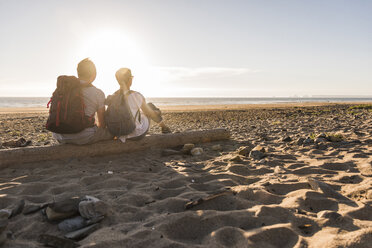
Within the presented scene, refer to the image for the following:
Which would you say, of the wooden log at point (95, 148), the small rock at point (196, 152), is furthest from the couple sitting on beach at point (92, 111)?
the small rock at point (196, 152)

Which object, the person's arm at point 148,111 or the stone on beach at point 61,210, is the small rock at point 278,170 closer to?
the person's arm at point 148,111

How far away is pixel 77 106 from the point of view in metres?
4.37

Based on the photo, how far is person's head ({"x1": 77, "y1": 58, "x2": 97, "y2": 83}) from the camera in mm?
4445

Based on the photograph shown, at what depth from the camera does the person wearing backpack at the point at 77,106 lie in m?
4.27

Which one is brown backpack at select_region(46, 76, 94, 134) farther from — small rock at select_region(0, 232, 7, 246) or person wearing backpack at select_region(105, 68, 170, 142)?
small rock at select_region(0, 232, 7, 246)

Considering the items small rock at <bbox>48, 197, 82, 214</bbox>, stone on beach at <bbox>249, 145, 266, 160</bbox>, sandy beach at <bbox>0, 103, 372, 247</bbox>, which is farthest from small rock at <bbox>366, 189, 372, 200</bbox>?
small rock at <bbox>48, 197, 82, 214</bbox>

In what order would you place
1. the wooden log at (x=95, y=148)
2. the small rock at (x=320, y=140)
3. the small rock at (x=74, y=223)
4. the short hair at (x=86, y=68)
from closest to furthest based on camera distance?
the small rock at (x=74, y=223) < the short hair at (x=86, y=68) < the wooden log at (x=95, y=148) < the small rock at (x=320, y=140)

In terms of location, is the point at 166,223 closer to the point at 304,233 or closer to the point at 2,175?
the point at 304,233

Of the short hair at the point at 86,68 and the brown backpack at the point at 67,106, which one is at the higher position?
the short hair at the point at 86,68

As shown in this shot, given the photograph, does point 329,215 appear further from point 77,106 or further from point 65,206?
point 77,106

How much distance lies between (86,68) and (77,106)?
704mm

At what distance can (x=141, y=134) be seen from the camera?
17.6 feet

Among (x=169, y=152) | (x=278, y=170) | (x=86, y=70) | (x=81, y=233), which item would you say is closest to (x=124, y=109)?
(x=86, y=70)

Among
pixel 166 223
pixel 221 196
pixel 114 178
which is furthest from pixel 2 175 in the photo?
pixel 221 196
